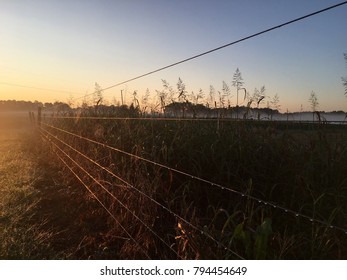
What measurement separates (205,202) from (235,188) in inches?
13.7

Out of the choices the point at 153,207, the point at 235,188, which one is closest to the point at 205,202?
the point at 235,188

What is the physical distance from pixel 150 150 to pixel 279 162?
1667 millimetres

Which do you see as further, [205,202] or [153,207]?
[205,202]

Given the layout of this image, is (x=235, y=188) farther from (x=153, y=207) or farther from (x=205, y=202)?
(x=153, y=207)

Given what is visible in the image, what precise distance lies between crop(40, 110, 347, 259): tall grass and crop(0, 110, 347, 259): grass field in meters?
0.01

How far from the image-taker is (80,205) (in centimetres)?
579

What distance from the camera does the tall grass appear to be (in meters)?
2.79

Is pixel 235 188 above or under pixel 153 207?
above

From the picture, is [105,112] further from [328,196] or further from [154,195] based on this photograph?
[328,196]

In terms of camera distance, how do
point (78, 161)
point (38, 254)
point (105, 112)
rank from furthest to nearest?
point (105, 112) < point (78, 161) < point (38, 254)

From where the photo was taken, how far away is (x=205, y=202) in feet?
13.4

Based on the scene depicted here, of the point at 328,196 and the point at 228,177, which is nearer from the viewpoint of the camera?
the point at 328,196

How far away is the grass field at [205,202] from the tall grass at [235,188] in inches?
0.4

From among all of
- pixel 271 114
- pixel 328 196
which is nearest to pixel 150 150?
pixel 271 114
